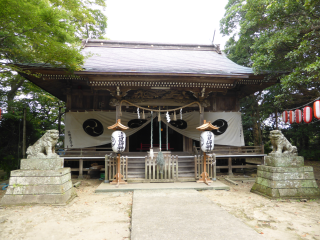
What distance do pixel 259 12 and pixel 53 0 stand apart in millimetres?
7801

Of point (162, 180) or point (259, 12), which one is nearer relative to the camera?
point (162, 180)

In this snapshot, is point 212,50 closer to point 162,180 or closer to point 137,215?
point 162,180

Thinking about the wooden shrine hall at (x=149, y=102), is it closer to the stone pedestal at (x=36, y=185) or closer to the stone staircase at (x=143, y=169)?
the stone staircase at (x=143, y=169)

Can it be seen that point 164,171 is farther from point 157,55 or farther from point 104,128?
point 157,55

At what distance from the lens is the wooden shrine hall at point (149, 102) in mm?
6766

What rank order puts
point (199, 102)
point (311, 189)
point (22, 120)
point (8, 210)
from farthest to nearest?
point (22, 120) < point (199, 102) < point (311, 189) < point (8, 210)

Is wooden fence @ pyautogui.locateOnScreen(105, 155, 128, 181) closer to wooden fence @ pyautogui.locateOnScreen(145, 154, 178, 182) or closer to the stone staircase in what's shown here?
the stone staircase

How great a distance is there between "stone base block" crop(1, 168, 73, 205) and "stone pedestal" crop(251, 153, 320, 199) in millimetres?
5084

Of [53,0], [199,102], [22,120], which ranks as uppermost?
[53,0]

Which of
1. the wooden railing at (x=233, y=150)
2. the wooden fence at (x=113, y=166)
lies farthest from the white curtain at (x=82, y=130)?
the wooden railing at (x=233, y=150)

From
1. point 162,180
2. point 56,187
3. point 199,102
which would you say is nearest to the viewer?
point 56,187

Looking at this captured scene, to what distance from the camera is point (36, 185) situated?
444 cm

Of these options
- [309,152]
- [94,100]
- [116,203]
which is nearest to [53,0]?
[94,100]

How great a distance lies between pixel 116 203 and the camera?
4672mm
